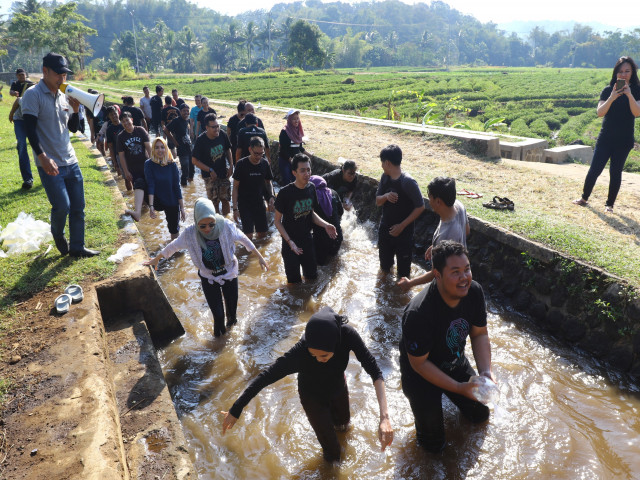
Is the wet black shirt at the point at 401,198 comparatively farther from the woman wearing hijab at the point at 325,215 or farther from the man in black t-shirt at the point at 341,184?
the man in black t-shirt at the point at 341,184

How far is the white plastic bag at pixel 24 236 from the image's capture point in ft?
19.0

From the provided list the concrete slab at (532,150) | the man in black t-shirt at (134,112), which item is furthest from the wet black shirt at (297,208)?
the man in black t-shirt at (134,112)

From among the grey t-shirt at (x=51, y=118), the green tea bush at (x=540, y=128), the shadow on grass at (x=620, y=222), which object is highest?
the grey t-shirt at (x=51, y=118)

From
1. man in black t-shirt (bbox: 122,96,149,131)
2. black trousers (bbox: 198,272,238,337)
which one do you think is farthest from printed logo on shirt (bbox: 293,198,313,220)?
man in black t-shirt (bbox: 122,96,149,131)

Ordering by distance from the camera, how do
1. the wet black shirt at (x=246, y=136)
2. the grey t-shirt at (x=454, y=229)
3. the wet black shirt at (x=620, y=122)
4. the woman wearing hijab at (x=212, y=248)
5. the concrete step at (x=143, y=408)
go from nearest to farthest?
1. the concrete step at (x=143, y=408)
2. the grey t-shirt at (x=454, y=229)
3. the woman wearing hijab at (x=212, y=248)
4. the wet black shirt at (x=620, y=122)
5. the wet black shirt at (x=246, y=136)

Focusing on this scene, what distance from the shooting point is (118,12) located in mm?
142125

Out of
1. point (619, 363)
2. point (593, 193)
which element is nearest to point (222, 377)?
point (619, 363)

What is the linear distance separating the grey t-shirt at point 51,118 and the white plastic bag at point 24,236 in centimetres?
145

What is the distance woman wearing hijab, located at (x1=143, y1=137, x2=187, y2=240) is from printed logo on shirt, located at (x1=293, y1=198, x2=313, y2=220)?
1956mm

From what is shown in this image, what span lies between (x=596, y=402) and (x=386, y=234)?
2892 mm

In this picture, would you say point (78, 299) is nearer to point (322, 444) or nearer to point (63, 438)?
point (63, 438)

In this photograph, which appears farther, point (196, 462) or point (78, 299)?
point (78, 299)

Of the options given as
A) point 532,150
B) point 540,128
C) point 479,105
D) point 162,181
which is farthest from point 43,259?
point 479,105

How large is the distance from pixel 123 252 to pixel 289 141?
397 cm
